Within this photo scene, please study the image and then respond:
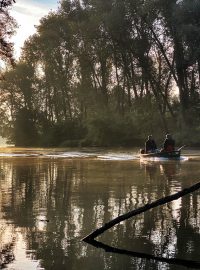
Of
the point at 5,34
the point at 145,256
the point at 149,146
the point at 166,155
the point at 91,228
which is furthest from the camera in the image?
the point at 149,146

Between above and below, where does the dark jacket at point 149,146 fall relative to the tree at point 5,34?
below

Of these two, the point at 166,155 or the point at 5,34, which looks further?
Answer: the point at 166,155

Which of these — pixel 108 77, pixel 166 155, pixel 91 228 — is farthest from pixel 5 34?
pixel 108 77

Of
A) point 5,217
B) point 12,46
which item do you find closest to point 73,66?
point 12,46

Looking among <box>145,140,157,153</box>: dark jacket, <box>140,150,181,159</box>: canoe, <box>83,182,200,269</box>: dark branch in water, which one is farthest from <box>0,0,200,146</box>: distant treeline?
<box>83,182,200,269</box>: dark branch in water

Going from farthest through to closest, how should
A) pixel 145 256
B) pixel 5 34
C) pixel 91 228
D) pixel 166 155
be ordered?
pixel 166 155
pixel 5 34
pixel 91 228
pixel 145 256

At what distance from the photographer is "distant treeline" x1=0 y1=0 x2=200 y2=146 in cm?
5622

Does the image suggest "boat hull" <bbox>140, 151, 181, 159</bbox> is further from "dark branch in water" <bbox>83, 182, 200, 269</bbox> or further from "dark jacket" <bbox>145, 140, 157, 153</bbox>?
"dark branch in water" <bbox>83, 182, 200, 269</bbox>

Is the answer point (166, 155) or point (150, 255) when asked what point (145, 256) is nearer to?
point (150, 255)

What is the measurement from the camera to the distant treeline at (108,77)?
56.2 m

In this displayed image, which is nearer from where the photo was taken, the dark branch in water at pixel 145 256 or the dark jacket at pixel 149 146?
the dark branch in water at pixel 145 256

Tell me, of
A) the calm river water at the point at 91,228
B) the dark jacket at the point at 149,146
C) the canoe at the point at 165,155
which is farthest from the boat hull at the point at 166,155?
the calm river water at the point at 91,228

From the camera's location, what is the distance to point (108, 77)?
73.2 metres

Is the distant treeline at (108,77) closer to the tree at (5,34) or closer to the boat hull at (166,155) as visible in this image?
the boat hull at (166,155)
